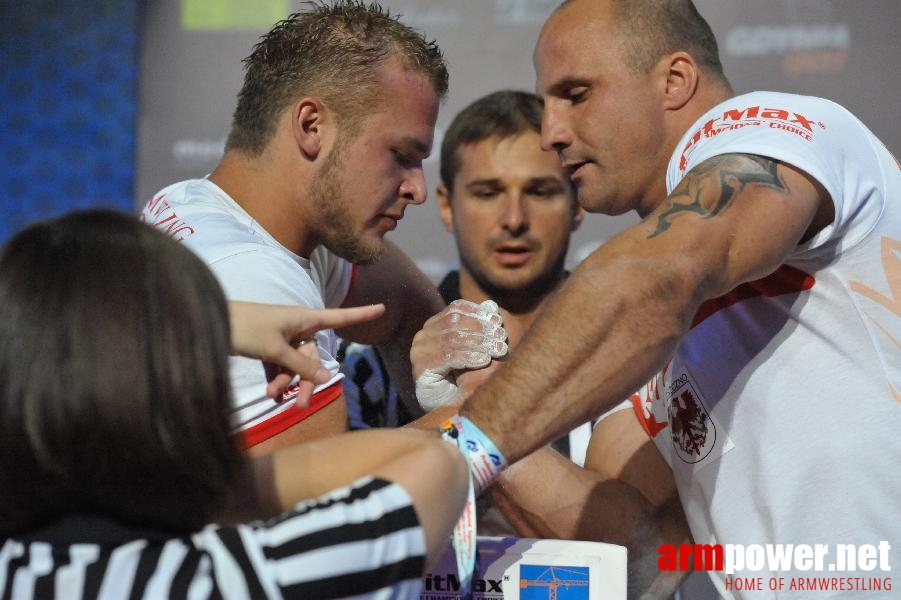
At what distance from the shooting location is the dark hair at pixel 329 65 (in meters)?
1.70

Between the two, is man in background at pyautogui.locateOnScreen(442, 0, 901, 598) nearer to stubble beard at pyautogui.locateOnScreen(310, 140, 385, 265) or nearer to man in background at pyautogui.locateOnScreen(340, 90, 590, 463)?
stubble beard at pyautogui.locateOnScreen(310, 140, 385, 265)

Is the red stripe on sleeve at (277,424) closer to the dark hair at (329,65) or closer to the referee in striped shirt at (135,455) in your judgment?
the referee in striped shirt at (135,455)

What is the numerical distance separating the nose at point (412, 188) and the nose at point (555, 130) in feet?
0.79

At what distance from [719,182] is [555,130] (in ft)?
2.39

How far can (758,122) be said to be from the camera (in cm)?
117

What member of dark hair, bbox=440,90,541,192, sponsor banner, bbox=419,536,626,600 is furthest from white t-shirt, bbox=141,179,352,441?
dark hair, bbox=440,90,541,192

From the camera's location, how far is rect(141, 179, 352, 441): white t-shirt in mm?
1274

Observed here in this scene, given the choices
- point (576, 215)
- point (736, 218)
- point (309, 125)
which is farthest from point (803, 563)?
point (576, 215)

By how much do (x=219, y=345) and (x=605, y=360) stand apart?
0.41 metres

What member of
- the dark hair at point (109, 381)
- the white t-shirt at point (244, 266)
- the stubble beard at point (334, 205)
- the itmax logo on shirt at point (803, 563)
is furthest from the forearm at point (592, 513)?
the dark hair at point (109, 381)

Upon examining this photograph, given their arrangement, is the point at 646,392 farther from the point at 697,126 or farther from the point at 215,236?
the point at 215,236

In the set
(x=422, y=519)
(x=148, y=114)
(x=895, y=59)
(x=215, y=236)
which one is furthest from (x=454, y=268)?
(x=422, y=519)

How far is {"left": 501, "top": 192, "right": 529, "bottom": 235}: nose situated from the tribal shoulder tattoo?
123cm

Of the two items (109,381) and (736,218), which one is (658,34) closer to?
(736,218)
